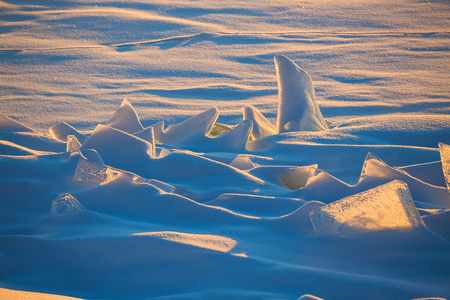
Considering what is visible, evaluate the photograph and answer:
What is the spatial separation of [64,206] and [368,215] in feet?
2.09

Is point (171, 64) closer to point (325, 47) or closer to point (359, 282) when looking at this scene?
point (325, 47)

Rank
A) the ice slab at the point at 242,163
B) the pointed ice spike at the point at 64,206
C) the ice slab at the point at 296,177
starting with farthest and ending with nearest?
the ice slab at the point at 242,163 < the ice slab at the point at 296,177 < the pointed ice spike at the point at 64,206

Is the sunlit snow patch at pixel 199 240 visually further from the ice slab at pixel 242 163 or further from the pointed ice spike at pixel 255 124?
the pointed ice spike at pixel 255 124

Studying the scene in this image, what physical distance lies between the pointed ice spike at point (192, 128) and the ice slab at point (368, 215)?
74 cm

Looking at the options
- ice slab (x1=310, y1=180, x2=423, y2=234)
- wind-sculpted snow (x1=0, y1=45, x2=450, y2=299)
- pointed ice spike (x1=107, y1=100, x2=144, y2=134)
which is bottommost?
wind-sculpted snow (x1=0, y1=45, x2=450, y2=299)

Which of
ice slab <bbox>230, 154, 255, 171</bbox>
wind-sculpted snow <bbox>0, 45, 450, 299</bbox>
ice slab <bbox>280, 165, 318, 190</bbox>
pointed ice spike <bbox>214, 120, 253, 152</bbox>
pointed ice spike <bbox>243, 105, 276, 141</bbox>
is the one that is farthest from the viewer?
pointed ice spike <bbox>243, 105, 276, 141</bbox>

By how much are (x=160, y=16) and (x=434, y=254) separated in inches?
131

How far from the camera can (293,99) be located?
1.77 m

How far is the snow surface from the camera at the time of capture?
937 millimetres

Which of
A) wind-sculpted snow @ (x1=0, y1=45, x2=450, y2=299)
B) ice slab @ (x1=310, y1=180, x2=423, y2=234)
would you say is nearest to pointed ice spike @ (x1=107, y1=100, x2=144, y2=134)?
wind-sculpted snow @ (x1=0, y1=45, x2=450, y2=299)

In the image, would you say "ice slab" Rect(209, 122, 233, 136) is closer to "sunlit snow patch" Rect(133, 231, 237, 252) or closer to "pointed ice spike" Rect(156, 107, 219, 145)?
"pointed ice spike" Rect(156, 107, 219, 145)

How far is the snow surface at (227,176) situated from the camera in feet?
3.07

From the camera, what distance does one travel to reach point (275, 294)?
0.88 meters

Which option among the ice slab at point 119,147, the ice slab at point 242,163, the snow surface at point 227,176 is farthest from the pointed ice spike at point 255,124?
the ice slab at point 119,147
